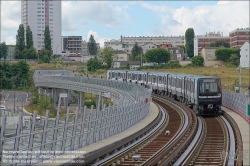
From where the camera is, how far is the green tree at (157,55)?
131 meters

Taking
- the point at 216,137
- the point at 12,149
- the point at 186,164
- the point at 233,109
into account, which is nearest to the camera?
the point at 12,149

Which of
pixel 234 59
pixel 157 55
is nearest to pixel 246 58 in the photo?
pixel 234 59

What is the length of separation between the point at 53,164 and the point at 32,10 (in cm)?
18123

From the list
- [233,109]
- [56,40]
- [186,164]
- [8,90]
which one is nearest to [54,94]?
[8,90]

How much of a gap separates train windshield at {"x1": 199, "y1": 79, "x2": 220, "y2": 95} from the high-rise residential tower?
15637 centimetres

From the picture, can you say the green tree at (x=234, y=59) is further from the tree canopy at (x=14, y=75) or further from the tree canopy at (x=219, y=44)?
the tree canopy at (x=14, y=75)

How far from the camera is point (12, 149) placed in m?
12.5

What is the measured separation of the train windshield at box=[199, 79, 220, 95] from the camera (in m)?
33.2

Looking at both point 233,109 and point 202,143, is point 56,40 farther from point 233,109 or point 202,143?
point 202,143

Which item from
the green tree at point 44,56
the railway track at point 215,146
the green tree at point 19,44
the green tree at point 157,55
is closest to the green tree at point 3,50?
the green tree at point 19,44

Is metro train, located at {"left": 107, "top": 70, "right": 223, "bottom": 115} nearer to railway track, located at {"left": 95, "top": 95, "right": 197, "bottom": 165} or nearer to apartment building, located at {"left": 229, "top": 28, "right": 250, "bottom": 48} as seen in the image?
railway track, located at {"left": 95, "top": 95, "right": 197, "bottom": 165}

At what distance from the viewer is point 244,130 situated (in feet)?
83.3

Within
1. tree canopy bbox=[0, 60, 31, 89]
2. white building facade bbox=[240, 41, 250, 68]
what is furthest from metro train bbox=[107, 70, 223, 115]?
tree canopy bbox=[0, 60, 31, 89]

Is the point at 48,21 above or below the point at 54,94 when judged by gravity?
above
